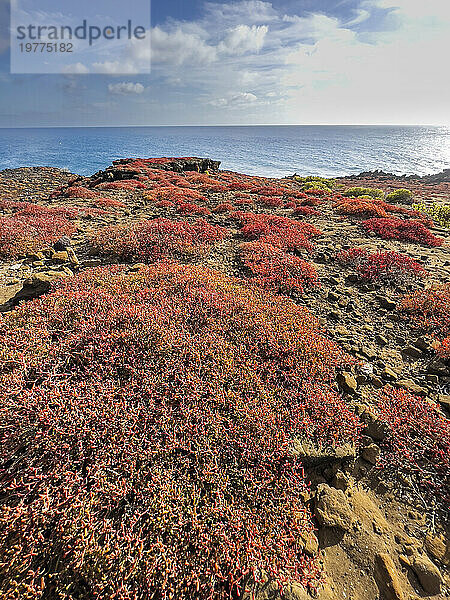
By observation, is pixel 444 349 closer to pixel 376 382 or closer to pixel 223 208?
pixel 376 382

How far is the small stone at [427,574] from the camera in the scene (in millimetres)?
3102

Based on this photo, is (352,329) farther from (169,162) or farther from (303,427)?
(169,162)

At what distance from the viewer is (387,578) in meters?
3.14

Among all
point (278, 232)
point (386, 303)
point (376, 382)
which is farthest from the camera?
point (278, 232)

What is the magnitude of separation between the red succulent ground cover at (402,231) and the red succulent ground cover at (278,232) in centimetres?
324

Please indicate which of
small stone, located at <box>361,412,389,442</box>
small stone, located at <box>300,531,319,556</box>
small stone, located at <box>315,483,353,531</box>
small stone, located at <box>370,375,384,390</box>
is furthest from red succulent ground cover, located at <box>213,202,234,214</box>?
small stone, located at <box>300,531,319,556</box>

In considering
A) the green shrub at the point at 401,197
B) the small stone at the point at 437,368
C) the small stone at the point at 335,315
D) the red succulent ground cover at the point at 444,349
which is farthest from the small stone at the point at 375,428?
the green shrub at the point at 401,197

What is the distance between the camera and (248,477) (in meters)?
3.77

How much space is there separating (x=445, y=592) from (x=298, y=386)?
9.29 feet

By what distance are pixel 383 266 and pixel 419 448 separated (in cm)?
705

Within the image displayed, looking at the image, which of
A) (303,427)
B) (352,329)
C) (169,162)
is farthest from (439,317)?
(169,162)

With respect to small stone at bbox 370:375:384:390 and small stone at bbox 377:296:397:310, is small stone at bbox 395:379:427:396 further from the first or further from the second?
small stone at bbox 377:296:397:310

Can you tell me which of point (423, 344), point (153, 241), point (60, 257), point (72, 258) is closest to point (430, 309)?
point (423, 344)

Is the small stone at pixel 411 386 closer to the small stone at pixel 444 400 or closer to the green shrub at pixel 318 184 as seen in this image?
the small stone at pixel 444 400
